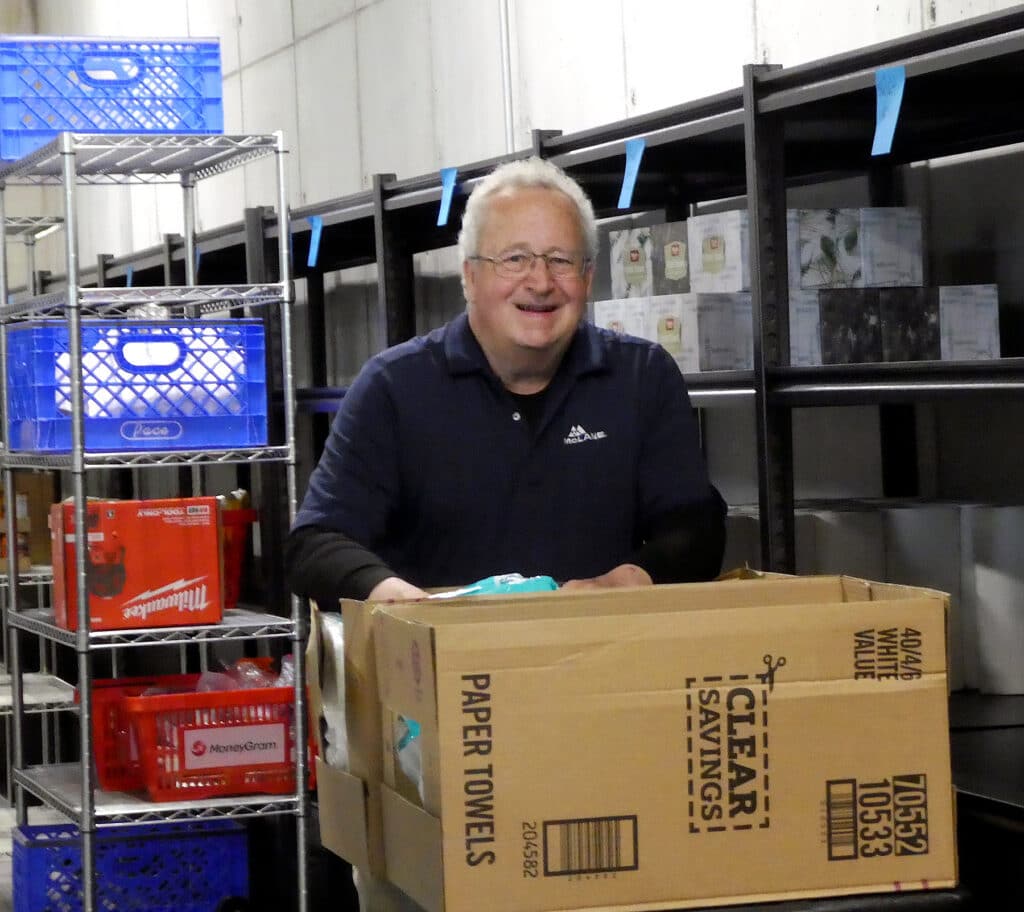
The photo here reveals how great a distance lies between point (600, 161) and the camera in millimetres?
3441

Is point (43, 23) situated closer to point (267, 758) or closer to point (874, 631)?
point (267, 758)

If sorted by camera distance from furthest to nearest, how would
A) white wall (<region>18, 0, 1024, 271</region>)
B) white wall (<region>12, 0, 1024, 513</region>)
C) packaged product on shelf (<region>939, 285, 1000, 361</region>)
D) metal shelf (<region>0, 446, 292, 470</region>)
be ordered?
white wall (<region>18, 0, 1024, 271</region>)
metal shelf (<region>0, 446, 292, 470</region>)
white wall (<region>12, 0, 1024, 513</region>)
packaged product on shelf (<region>939, 285, 1000, 361</region>)

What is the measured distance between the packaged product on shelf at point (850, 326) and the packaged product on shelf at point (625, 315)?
0.43 metres

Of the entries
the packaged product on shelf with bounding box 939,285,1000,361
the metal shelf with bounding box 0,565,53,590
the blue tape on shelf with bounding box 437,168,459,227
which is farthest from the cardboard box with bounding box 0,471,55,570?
the packaged product on shelf with bounding box 939,285,1000,361

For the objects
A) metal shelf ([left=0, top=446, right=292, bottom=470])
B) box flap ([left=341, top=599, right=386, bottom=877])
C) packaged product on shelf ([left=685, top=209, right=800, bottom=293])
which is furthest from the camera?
metal shelf ([left=0, top=446, right=292, bottom=470])

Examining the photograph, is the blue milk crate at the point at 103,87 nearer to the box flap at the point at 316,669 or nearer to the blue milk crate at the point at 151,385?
the blue milk crate at the point at 151,385

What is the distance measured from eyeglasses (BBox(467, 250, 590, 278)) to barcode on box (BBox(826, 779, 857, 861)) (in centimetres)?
108

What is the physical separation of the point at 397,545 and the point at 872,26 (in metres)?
1.84

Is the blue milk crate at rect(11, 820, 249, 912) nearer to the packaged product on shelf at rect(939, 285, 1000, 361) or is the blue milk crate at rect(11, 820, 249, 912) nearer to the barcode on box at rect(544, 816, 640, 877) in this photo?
the packaged product on shelf at rect(939, 285, 1000, 361)

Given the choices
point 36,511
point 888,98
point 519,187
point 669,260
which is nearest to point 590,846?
point 519,187

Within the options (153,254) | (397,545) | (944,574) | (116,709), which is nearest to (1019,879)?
(944,574)

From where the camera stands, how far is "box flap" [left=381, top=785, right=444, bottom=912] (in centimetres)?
153

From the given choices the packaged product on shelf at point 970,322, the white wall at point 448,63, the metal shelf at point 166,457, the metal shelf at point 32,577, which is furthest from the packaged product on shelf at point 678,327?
the metal shelf at point 32,577

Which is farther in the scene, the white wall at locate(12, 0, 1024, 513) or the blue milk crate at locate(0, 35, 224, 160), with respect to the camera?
the blue milk crate at locate(0, 35, 224, 160)
